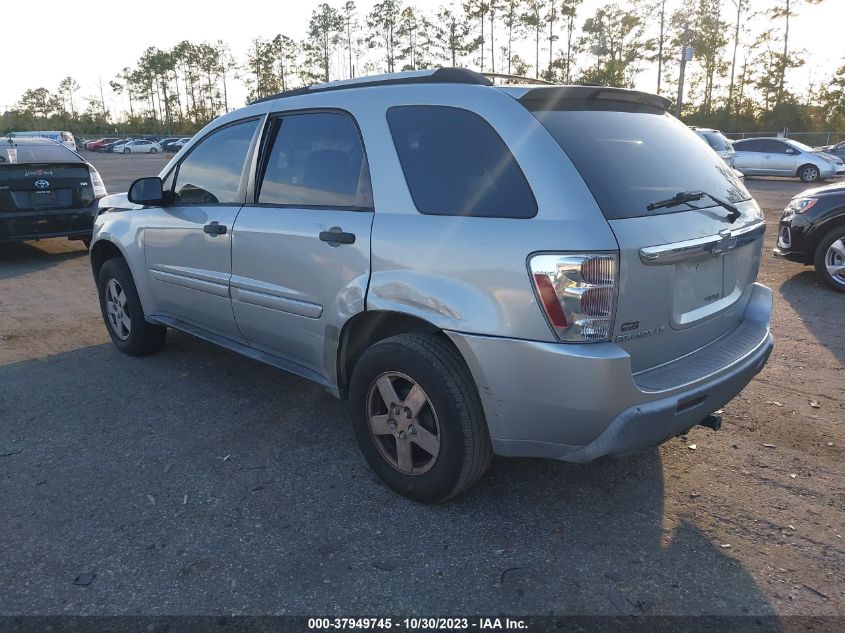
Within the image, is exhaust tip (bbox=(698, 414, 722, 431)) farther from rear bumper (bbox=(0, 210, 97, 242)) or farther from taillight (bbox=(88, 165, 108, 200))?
taillight (bbox=(88, 165, 108, 200))

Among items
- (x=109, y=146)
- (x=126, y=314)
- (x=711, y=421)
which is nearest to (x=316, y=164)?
(x=711, y=421)

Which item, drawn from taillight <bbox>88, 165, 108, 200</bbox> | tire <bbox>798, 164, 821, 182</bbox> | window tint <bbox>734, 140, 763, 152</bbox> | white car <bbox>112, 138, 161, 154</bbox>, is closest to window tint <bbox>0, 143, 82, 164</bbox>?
taillight <bbox>88, 165, 108, 200</bbox>

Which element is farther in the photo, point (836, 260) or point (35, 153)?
point (35, 153)

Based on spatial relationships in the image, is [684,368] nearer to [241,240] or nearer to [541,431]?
[541,431]

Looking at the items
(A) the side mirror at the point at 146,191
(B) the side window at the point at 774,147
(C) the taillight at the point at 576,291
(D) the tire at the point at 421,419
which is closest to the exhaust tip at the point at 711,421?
(C) the taillight at the point at 576,291

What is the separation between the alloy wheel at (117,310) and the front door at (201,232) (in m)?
0.54

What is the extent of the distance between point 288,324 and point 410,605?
167 centimetres

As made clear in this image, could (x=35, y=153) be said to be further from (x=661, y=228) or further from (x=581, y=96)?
(x=661, y=228)

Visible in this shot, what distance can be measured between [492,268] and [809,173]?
23.8 m

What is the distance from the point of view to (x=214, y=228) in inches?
156

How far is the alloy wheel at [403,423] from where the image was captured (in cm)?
289

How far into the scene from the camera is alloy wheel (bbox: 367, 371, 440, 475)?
9.49ft

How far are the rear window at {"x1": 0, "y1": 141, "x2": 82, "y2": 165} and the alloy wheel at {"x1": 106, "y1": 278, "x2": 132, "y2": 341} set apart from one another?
4.68m

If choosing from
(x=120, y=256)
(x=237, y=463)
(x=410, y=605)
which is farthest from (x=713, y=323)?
(x=120, y=256)
